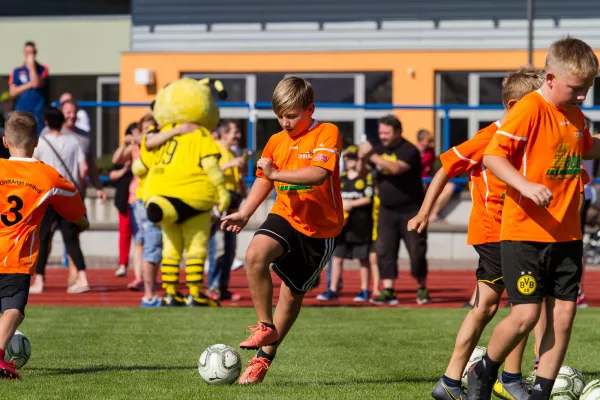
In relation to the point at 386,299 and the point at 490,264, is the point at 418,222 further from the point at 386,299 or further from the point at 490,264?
the point at 386,299

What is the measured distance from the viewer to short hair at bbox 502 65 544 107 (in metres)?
6.78

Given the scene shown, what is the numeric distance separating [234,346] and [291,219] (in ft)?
7.18

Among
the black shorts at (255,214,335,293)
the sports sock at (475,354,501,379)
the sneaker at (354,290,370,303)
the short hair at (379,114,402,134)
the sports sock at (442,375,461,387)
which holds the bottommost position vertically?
the sneaker at (354,290,370,303)

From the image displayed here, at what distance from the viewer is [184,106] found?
40.3 ft

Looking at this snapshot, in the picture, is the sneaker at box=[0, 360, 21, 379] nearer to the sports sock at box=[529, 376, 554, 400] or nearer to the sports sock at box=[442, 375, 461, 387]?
the sports sock at box=[442, 375, 461, 387]

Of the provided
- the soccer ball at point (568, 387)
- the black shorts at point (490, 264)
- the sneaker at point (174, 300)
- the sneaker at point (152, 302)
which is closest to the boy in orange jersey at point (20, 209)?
the black shorts at point (490, 264)

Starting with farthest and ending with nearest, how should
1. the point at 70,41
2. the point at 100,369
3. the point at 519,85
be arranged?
the point at 70,41 → the point at 100,369 → the point at 519,85

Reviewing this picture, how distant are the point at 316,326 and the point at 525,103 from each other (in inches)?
204

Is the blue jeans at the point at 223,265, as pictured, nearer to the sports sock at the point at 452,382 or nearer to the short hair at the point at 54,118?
the short hair at the point at 54,118

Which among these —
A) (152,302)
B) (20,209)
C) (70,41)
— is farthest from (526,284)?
(70,41)

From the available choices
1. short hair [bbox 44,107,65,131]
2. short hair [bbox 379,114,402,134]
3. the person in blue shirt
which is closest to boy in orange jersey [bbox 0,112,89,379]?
short hair [bbox 44,107,65,131]

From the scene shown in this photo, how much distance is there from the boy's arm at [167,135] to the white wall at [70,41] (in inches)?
624

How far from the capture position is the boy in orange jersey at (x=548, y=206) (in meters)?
5.71

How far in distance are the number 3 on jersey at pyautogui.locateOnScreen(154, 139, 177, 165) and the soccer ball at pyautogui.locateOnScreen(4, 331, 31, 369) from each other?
170 inches
